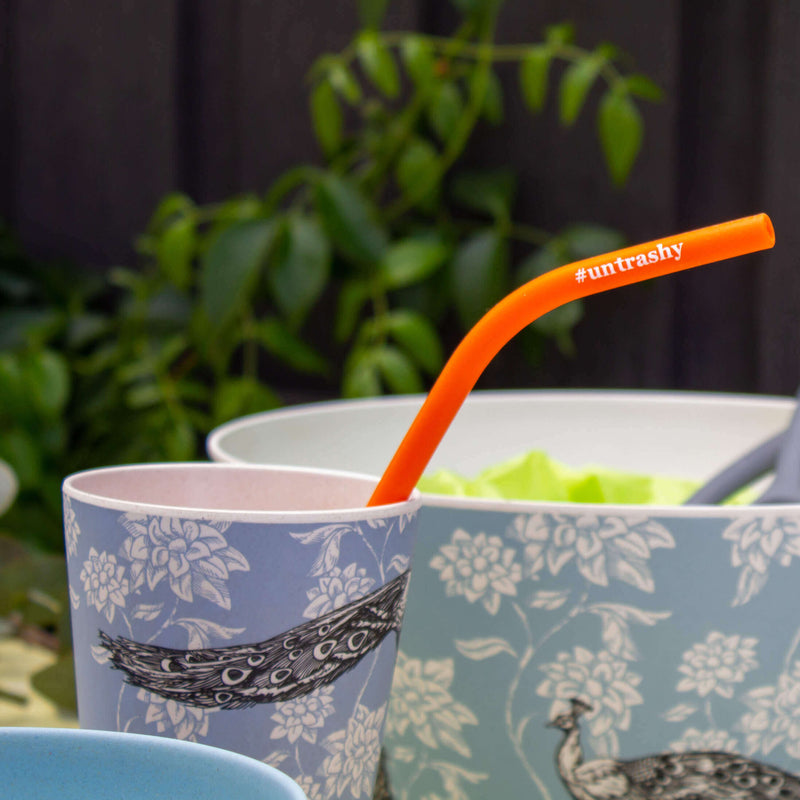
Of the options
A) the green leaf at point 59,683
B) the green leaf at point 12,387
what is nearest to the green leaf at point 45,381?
the green leaf at point 12,387

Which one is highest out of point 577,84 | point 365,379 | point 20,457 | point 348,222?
point 577,84

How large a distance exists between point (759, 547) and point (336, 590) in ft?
0.30

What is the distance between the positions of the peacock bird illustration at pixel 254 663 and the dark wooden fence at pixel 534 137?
2.00 ft

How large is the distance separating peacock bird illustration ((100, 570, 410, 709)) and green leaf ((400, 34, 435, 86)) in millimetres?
655

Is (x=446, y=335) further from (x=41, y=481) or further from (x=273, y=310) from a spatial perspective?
(x=41, y=481)

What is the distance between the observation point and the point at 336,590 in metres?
0.17

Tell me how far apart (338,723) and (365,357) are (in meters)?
0.62

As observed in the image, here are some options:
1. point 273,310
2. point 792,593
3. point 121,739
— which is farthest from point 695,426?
point 273,310

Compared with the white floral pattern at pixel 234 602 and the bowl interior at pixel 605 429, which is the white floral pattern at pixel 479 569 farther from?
the bowl interior at pixel 605 429

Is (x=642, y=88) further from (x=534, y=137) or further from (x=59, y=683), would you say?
(x=59, y=683)

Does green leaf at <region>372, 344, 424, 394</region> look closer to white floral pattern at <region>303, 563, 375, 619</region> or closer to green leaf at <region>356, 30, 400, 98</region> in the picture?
green leaf at <region>356, 30, 400, 98</region>

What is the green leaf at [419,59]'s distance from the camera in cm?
75

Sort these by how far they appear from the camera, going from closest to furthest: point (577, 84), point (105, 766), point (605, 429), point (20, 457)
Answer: point (105, 766), point (605, 429), point (577, 84), point (20, 457)

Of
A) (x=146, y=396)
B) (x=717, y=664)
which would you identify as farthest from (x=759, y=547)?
(x=146, y=396)
